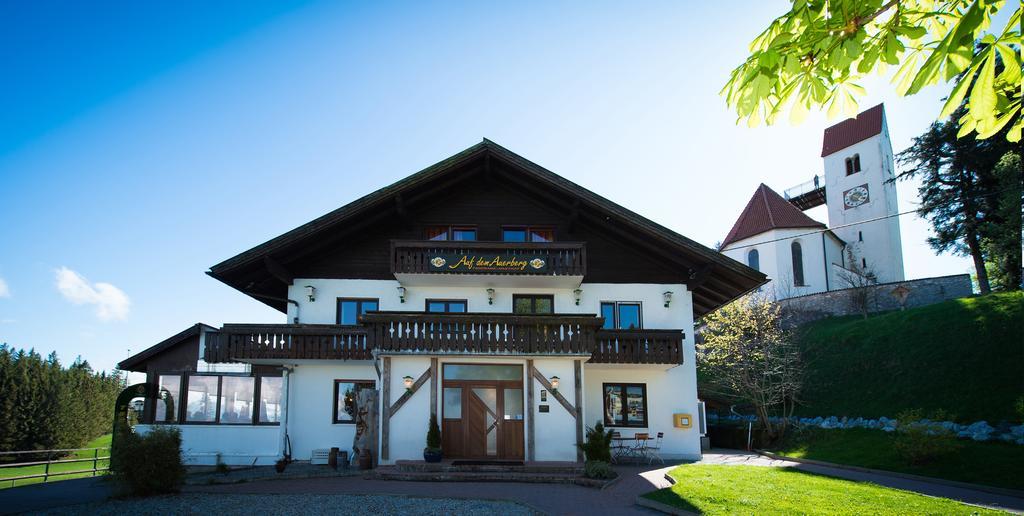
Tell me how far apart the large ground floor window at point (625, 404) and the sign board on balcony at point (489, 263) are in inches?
182

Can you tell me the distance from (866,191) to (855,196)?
3.41ft

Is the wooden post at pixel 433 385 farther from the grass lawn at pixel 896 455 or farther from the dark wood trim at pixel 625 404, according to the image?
the grass lawn at pixel 896 455

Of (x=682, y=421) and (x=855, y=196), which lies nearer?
(x=682, y=421)

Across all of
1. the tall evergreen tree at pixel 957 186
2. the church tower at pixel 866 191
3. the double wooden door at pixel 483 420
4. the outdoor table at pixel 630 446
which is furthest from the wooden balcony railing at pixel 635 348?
the church tower at pixel 866 191

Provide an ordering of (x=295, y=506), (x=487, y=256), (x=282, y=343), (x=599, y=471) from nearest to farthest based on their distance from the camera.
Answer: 1. (x=295, y=506)
2. (x=599, y=471)
3. (x=282, y=343)
4. (x=487, y=256)

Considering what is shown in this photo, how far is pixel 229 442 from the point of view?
20.7 metres

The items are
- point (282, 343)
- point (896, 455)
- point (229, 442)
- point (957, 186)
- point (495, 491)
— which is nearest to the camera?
point (495, 491)

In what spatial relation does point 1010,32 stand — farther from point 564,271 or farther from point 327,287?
point 327,287

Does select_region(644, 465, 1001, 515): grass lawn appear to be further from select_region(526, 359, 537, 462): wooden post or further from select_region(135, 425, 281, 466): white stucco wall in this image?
select_region(135, 425, 281, 466): white stucco wall

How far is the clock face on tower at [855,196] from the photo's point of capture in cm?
5078

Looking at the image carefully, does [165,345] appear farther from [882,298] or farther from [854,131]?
[854,131]

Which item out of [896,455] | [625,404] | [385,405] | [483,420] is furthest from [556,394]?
[896,455]

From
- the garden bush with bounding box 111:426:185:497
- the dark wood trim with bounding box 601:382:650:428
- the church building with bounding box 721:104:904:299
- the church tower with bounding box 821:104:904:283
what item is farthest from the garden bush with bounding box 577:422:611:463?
the church tower with bounding box 821:104:904:283

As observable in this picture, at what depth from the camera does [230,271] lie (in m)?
20.4
